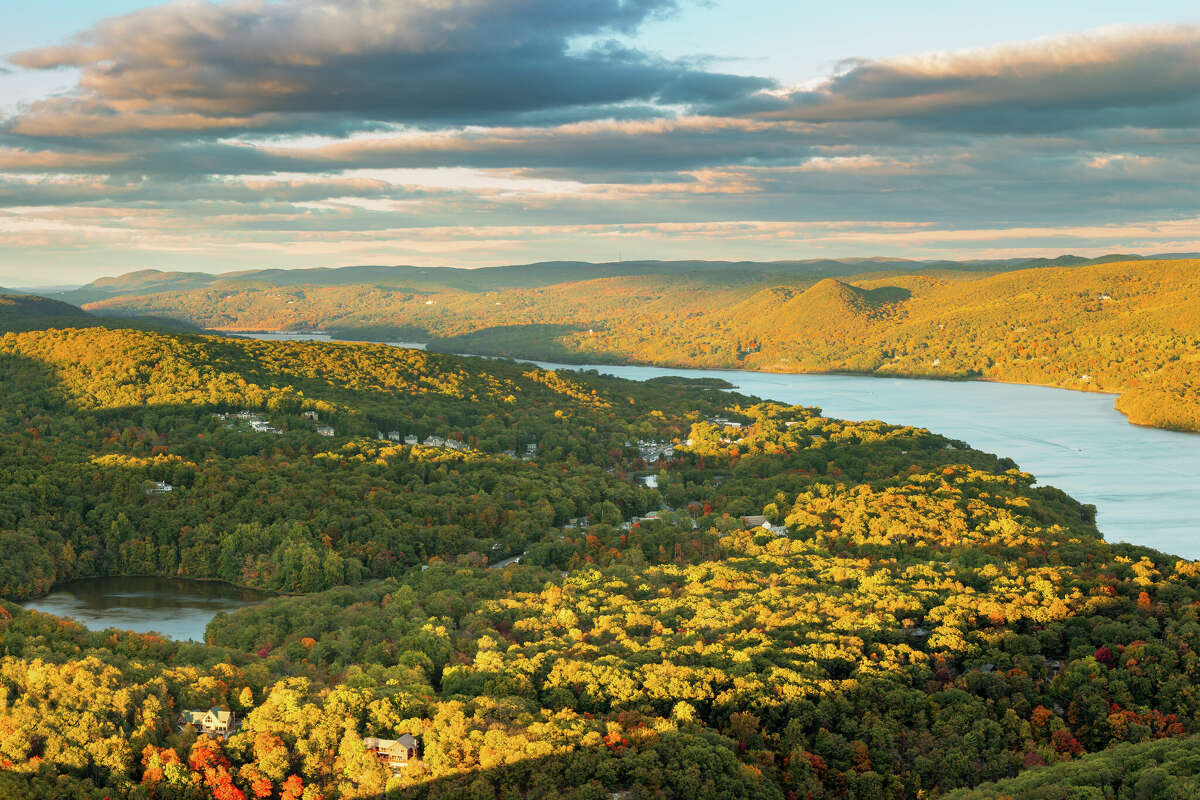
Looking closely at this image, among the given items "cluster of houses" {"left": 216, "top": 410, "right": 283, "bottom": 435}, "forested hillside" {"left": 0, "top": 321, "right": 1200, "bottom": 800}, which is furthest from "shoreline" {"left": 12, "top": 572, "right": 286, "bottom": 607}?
"cluster of houses" {"left": 216, "top": 410, "right": 283, "bottom": 435}

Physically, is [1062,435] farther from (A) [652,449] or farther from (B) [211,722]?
(B) [211,722]

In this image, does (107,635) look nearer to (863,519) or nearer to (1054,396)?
(863,519)

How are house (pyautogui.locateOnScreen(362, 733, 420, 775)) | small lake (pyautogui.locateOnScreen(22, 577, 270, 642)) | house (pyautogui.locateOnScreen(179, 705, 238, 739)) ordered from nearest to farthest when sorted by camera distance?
house (pyautogui.locateOnScreen(362, 733, 420, 775)) → house (pyautogui.locateOnScreen(179, 705, 238, 739)) → small lake (pyautogui.locateOnScreen(22, 577, 270, 642))

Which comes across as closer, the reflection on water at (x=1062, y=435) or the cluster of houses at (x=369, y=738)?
the cluster of houses at (x=369, y=738)

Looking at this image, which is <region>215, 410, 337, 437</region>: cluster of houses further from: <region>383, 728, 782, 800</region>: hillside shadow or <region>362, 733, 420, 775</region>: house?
<region>383, 728, 782, 800</region>: hillside shadow

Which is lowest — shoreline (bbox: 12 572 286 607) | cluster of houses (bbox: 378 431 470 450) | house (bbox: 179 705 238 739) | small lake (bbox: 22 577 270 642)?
small lake (bbox: 22 577 270 642)

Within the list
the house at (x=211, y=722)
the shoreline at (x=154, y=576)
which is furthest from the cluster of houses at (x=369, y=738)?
the shoreline at (x=154, y=576)

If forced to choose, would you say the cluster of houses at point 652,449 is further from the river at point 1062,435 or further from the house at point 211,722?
the house at point 211,722
